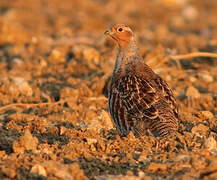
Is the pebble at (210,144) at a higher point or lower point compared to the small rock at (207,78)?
lower

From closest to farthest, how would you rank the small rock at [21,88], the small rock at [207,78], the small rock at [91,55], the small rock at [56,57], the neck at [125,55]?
1. the neck at [125,55]
2. the small rock at [21,88]
3. the small rock at [207,78]
4. the small rock at [91,55]
5. the small rock at [56,57]

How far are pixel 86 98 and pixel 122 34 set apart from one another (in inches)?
59.8

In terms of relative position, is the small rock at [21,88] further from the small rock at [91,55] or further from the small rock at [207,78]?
the small rock at [207,78]

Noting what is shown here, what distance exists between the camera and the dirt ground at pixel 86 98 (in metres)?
5.08

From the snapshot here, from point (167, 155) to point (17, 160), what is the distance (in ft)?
5.22

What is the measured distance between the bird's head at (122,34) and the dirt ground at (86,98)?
44.7 inches

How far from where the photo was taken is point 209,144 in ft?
18.3

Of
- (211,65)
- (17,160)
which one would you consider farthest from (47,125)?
(211,65)

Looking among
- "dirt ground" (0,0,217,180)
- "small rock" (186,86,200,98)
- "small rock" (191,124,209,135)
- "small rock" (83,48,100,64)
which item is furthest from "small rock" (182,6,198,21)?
"small rock" (191,124,209,135)

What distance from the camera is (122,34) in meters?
7.94

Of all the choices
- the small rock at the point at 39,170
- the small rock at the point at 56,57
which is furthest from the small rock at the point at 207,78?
the small rock at the point at 39,170

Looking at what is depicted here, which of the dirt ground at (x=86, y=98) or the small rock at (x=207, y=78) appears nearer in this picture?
the dirt ground at (x=86, y=98)

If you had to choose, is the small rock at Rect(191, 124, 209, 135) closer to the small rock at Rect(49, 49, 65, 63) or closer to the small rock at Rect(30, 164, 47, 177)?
the small rock at Rect(30, 164, 47, 177)

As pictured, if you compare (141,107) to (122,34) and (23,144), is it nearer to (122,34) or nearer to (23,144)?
(23,144)
